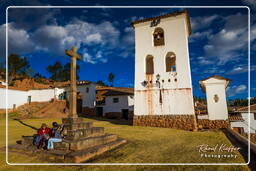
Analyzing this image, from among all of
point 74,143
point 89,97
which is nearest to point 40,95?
point 89,97

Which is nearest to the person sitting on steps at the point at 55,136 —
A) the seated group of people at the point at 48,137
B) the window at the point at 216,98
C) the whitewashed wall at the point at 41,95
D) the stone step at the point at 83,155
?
the seated group of people at the point at 48,137

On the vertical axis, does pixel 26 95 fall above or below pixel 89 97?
above

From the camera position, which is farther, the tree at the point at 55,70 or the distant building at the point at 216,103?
the tree at the point at 55,70

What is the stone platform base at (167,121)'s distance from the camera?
13.5m

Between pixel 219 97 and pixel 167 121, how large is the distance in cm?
511

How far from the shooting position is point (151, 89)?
14766 millimetres

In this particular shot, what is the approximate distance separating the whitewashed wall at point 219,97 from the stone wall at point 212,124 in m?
0.31

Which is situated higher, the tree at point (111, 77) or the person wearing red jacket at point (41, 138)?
the tree at point (111, 77)

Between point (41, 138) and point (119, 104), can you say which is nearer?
point (41, 138)

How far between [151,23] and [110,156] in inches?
515

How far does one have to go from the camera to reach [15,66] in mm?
43656

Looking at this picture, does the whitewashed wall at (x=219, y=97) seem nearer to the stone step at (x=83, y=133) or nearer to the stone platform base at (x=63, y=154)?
the stone step at (x=83, y=133)

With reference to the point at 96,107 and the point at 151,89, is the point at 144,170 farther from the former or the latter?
the point at 96,107

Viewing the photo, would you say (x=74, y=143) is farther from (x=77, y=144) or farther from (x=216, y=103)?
(x=216, y=103)
